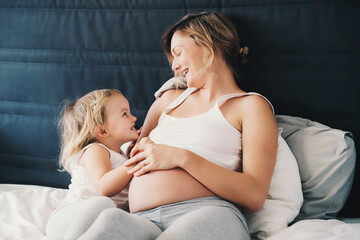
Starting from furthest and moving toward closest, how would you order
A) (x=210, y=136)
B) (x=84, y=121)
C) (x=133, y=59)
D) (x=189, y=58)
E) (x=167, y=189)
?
(x=133, y=59)
(x=84, y=121)
(x=189, y=58)
(x=210, y=136)
(x=167, y=189)

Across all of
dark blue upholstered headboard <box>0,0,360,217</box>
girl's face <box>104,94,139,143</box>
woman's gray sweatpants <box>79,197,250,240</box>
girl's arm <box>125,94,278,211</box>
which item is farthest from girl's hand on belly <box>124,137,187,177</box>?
dark blue upholstered headboard <box>0,0,360,217</box>

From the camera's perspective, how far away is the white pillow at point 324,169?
1.21 meters

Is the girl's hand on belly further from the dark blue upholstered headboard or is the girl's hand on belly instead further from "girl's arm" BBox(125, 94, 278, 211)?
the dark blue upholstered headboard

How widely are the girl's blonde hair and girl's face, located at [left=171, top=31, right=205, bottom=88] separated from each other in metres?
0.31

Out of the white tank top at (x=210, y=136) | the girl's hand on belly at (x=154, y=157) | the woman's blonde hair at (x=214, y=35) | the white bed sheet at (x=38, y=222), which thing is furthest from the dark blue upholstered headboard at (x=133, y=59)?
the girl's hand on belly at (x=154, y=157)

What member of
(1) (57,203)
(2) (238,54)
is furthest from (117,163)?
(2) (238,54)

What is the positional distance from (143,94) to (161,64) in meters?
0.16

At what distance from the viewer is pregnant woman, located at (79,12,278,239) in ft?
3.28

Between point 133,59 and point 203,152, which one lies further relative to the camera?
point 133,59

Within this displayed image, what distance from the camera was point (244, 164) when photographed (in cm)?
117

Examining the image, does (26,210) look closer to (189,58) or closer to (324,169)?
(189,58)

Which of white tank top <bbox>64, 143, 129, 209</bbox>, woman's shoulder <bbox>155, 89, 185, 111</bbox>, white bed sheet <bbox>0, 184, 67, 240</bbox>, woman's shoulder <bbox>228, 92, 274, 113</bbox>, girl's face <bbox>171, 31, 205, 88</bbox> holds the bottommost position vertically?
white bed sheet <bbox>0, 184, 67, 240</bbox>

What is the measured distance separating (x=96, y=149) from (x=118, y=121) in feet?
0.48

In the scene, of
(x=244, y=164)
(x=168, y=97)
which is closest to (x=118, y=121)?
(x=168, y=97)
